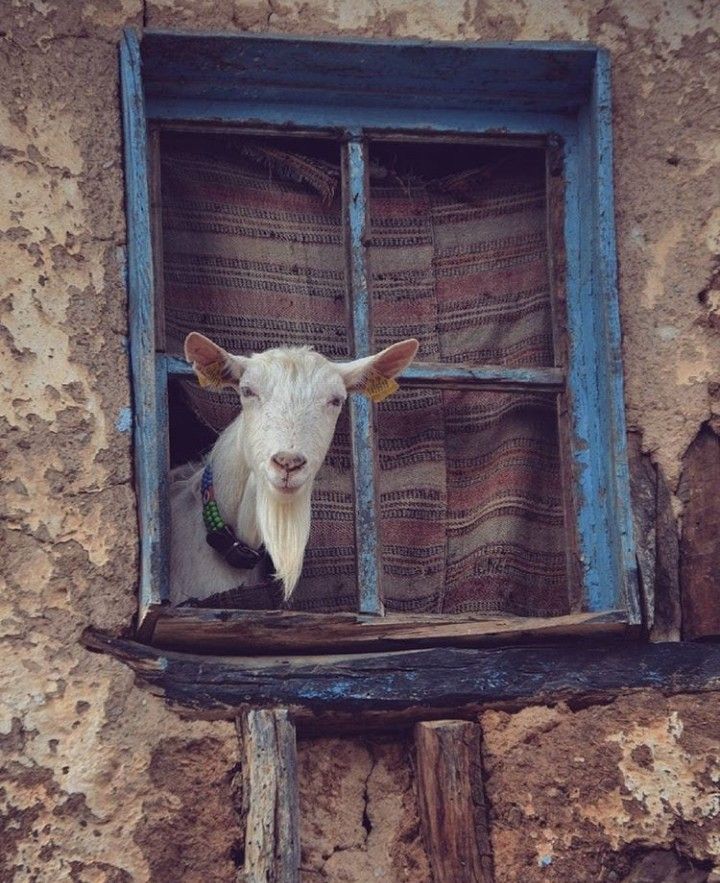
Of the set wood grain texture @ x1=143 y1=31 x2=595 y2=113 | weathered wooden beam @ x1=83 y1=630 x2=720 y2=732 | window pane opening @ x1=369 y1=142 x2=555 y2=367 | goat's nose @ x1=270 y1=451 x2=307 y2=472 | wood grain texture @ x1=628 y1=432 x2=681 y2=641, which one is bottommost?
weathered wooden beam @ x1=83 y1=630 x2=720 y2=732

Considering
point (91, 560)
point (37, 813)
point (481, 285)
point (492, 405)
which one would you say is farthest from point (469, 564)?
point (37, 813)

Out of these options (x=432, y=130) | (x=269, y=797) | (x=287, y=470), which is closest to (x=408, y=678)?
(x=269, y=797)

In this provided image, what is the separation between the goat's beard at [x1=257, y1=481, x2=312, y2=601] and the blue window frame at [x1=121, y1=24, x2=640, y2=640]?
167mm

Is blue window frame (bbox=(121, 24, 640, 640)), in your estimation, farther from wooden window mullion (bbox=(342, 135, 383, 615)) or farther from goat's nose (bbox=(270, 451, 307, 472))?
goat's nose (bbox=(270, 451, 307, 472))

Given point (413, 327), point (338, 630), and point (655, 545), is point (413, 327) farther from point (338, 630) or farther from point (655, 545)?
point (338, 630)

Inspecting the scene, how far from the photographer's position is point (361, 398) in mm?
5246

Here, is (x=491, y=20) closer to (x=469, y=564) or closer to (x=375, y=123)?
(x=375, y=123)

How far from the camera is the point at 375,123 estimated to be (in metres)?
5.40

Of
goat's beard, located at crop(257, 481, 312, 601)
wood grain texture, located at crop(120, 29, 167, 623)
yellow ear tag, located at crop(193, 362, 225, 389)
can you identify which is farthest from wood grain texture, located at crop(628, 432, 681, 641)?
wood grain texture, located at crop(120, 29, 167, 623)

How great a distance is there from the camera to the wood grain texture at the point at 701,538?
489cm

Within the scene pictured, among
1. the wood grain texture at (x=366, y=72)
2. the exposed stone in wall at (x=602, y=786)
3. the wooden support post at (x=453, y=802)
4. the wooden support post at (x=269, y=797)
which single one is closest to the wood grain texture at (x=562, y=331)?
the wood grain texture at (x=366, y=72)

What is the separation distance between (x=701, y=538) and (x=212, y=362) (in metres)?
1.36

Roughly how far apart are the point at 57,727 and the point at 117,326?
1049 millimetres

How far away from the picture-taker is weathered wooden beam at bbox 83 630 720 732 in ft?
15.1
